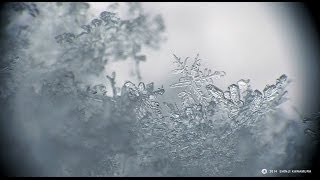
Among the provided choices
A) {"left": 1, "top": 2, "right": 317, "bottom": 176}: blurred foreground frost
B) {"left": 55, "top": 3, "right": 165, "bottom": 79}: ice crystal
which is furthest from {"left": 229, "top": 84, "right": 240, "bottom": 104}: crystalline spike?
{"left": 55, "top": 3, "right": 165, "bottom": 79}: ice crystal

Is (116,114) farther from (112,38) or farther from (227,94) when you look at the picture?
(227,94)

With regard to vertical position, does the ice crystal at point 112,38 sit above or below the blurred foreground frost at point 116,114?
above

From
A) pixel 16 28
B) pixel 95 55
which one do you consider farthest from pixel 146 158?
pixel 16 28

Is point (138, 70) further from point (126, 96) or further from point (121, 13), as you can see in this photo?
point (121, 13)

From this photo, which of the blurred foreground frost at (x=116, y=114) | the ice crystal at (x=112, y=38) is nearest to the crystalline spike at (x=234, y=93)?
the blurred foreground frost at (x=116, y=114)

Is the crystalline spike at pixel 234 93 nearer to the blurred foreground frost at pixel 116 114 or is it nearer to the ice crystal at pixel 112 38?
the blurred foreground frost at pixel 116 114

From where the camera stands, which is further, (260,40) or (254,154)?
(260,40)

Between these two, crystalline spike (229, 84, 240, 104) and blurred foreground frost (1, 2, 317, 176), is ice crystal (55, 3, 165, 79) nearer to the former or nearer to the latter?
blurred foreground frost (1, 2, 317, 176)

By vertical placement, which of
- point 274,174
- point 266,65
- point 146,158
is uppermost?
point 266,65
